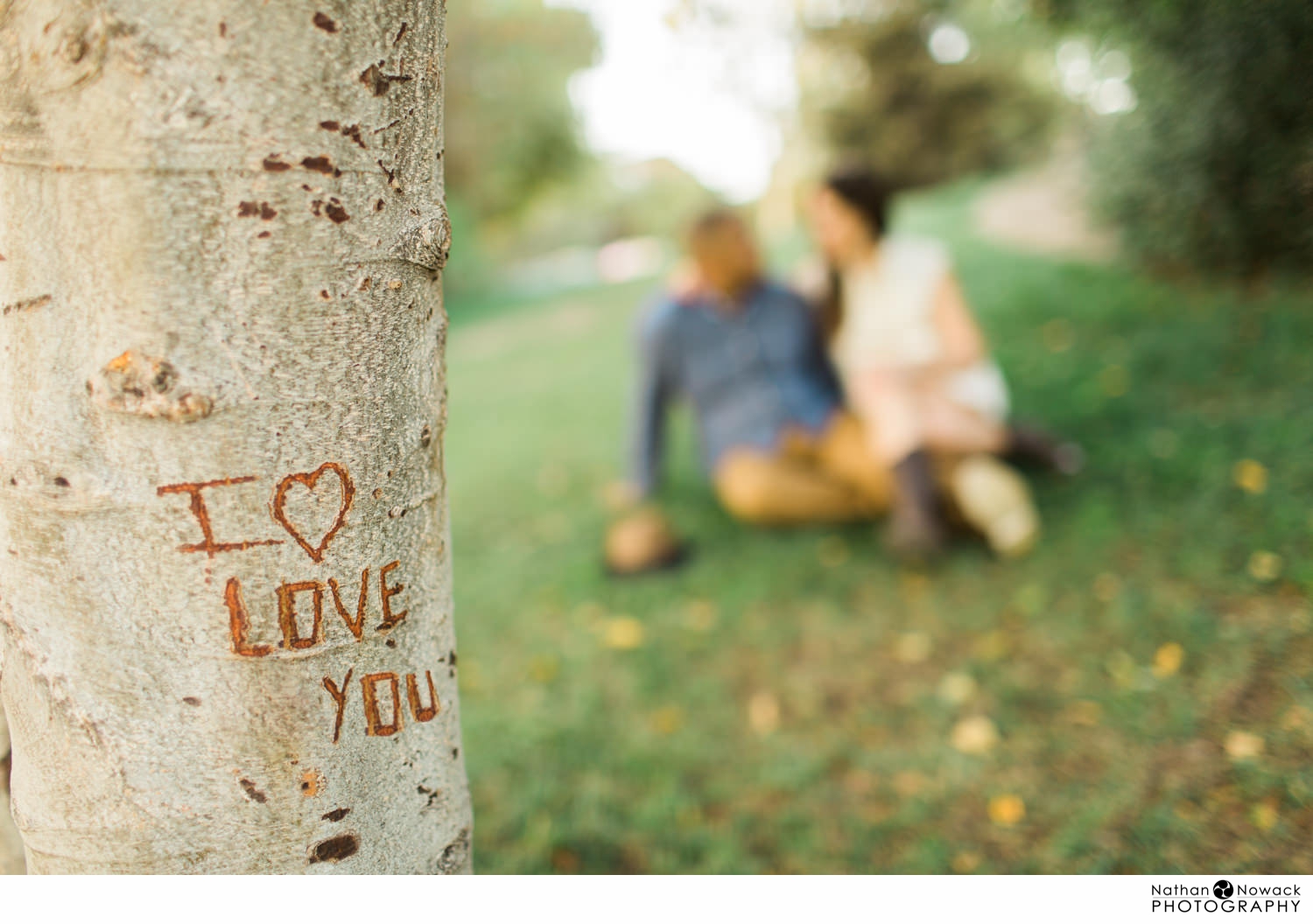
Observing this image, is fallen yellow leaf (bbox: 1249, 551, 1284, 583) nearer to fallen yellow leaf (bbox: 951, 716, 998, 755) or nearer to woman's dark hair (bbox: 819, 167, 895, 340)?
fallen yellow leaf (bbox: 951, 716, 998, 755)

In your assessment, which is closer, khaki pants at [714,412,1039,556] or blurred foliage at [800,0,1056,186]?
khaki pants at [714,412,1039,556]

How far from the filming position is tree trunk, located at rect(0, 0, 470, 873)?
92 cm

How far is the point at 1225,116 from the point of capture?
2340mm

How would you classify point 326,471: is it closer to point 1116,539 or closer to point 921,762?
point 921,762

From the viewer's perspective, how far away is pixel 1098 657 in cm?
264

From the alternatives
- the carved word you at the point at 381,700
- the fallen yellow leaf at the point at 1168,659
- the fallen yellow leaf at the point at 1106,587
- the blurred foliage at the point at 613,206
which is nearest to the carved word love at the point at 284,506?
the carved word you at the point at 381,700

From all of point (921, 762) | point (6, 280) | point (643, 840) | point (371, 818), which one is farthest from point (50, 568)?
point (921, 762)

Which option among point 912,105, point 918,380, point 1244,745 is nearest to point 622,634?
point 918,380

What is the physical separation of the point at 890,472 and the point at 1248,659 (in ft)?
4.62

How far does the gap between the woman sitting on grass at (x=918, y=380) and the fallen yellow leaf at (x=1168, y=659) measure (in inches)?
32.9

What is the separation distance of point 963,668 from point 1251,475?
1.38m

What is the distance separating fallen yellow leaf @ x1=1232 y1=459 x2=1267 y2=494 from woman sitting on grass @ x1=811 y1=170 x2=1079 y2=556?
0.67 metres

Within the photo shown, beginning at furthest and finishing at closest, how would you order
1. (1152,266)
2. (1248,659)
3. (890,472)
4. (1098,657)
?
(1152,266) → (890,472) → (1098,657) → (1248,659)

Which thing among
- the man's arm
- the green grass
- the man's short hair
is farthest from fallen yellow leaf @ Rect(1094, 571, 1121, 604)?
the man's short hair
